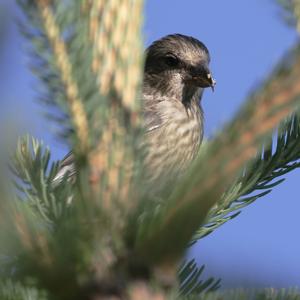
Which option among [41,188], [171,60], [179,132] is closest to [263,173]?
[41,188]

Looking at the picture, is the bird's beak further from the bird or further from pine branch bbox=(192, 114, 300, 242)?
pine branch bbox=(192, 114, 300, 242)

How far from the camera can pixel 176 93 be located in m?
5.34

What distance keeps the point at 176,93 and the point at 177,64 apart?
0.77 feet

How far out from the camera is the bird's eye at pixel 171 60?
535 cm

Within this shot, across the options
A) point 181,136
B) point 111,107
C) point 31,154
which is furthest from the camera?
point 181,136

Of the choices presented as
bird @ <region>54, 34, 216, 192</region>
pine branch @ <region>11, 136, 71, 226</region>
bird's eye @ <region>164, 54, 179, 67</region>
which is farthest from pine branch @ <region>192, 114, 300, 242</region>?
bird's eye @ <region>164, 54, 179, 67</region>

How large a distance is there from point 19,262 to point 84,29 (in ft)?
1.30

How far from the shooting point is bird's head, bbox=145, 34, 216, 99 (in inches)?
198

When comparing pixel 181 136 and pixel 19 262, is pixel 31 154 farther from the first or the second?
pixel 181 136

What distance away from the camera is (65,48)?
1.10 m

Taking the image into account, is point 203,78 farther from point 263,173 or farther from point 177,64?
point 263,173

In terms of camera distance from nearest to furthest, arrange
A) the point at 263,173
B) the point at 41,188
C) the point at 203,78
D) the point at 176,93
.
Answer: the point at 41,188 < the point at 263,173 < the point at 203,78 < the point at 176,93

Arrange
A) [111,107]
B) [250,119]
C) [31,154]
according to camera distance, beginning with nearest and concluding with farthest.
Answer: [250,119], [111,107], [31,154]

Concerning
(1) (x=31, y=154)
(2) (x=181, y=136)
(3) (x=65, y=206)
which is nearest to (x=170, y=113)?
(2) (x=181, y=136)
